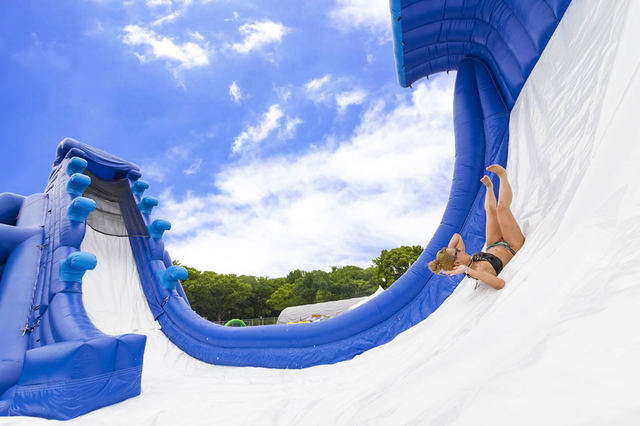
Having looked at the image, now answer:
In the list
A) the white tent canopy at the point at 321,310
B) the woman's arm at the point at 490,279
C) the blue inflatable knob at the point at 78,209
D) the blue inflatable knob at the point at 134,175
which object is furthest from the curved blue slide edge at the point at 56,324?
the white tent canopy at the point at 321,310

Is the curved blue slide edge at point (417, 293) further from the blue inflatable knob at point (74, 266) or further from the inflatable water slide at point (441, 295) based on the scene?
the blue inflatable knob at point (74, 266)

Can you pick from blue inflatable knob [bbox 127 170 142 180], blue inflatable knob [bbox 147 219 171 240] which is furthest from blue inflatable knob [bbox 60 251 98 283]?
blue inflatable knob [bbox 127 170 142 180]

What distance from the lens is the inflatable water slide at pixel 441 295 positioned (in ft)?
2.01

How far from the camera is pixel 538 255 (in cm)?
114

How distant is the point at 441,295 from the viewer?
253 centimetres

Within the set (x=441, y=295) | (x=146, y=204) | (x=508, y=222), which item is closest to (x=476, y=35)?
(x=508, y=222)

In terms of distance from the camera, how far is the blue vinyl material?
2.21m

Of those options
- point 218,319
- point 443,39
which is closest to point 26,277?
point 443,39

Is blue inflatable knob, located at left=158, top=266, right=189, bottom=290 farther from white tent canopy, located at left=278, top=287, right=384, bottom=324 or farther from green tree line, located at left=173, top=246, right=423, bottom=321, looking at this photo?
green tree line, located at left=173, top=246, right=423, bottom=321

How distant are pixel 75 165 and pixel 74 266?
1699 mm

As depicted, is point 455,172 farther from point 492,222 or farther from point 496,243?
point 496,243

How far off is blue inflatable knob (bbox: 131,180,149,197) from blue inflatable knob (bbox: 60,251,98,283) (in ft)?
6.21

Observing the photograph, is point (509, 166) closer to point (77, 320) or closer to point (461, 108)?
point (461, 108)

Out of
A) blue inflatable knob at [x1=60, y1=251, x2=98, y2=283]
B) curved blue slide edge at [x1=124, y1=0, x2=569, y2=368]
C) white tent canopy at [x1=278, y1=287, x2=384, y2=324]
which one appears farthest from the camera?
white tent canopy at [x1=278, y1=287, x2=384, y2=324]
